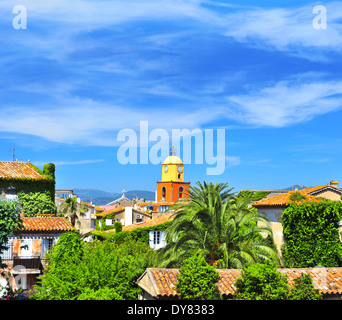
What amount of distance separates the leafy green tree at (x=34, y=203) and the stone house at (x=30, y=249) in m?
10.6

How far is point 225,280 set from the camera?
2130cm

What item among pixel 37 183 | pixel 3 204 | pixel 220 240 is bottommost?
pixel 220 240

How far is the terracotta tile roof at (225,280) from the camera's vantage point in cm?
2027

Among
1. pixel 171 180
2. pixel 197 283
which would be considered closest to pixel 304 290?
pixel 197 283

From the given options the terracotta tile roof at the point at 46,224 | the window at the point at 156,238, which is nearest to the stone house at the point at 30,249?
the terracotta tile roof at the point at 46,224

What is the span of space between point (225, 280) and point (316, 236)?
46.5 feet

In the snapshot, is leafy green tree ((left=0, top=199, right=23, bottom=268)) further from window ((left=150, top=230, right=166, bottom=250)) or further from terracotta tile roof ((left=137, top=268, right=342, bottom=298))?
window ((left=150, top=230, right=166, bottom=250))

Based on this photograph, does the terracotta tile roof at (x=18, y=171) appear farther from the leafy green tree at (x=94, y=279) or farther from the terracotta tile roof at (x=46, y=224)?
the leafy green tree at (x=94, y=279)
